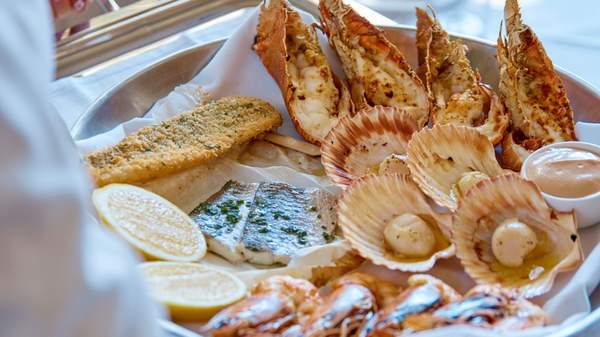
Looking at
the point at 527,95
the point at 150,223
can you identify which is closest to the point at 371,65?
the point at 527,95

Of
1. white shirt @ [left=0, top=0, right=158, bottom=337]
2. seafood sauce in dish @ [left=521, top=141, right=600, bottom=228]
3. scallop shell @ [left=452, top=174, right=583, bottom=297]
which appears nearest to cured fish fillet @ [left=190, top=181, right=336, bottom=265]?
scallop shell @ [left=452, top=174, right=583, bottom=297]

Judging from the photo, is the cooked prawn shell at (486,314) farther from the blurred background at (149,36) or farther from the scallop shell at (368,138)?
the blurred background at (149,36)

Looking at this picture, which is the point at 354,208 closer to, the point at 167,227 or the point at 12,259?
the point at 167,227

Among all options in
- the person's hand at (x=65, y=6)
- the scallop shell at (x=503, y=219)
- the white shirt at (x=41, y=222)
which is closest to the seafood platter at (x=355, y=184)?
the scallop shell at (x=503, y=219)

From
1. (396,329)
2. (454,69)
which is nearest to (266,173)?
(454,69)

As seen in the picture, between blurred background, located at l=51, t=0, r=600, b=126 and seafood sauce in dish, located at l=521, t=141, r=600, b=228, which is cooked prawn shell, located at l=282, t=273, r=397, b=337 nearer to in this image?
seafood sauce in dish, located at l=521, t=141, r=600, b=228

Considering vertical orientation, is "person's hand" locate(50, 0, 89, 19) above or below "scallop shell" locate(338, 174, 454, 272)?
above

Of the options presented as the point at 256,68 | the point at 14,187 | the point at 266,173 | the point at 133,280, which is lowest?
the point at 266,173
